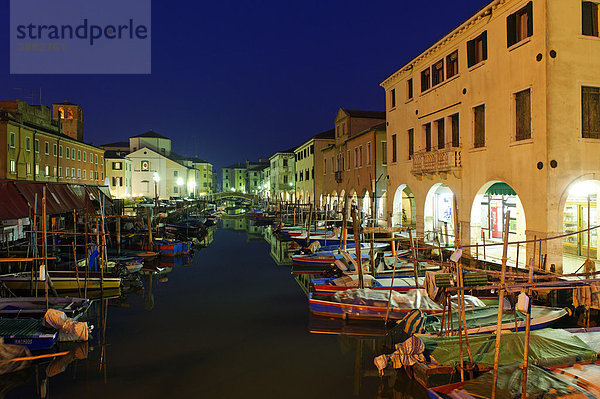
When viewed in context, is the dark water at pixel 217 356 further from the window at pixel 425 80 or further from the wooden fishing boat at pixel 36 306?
the window at pixel 425 80

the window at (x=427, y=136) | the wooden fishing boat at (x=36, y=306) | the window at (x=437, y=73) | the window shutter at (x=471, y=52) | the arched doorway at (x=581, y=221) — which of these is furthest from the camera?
the window at (x=427, y=136)

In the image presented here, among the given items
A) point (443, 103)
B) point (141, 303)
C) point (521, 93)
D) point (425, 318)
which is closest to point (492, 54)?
point (521, 93)

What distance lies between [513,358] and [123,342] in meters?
10.6

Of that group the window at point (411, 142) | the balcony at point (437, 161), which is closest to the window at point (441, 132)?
the balcony at point (437, 161)

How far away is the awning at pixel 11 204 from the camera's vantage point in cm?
1759

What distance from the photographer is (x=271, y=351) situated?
38.0 ft

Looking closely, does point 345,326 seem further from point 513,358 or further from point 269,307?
point 513,358

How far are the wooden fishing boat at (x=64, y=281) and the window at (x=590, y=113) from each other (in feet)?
61.4

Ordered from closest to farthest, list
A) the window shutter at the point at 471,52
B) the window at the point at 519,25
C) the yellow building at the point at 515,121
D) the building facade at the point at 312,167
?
the yellow building at the point at 515,121 → the window at the point at 519,25 → the window shutter at the point at 471,52 → the building facade at the point at 312,167

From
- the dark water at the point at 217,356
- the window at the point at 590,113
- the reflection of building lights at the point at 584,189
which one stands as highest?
the window at the point at 590,113

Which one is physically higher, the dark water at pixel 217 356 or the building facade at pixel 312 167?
the building facade at pixel 312 167

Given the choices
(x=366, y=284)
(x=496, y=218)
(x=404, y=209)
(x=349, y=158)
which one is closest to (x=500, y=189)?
(x=496, y=218)

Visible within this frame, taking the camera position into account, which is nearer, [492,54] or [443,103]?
[492,54]

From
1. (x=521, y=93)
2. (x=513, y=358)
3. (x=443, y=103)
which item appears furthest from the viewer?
(x=443, y=103)
